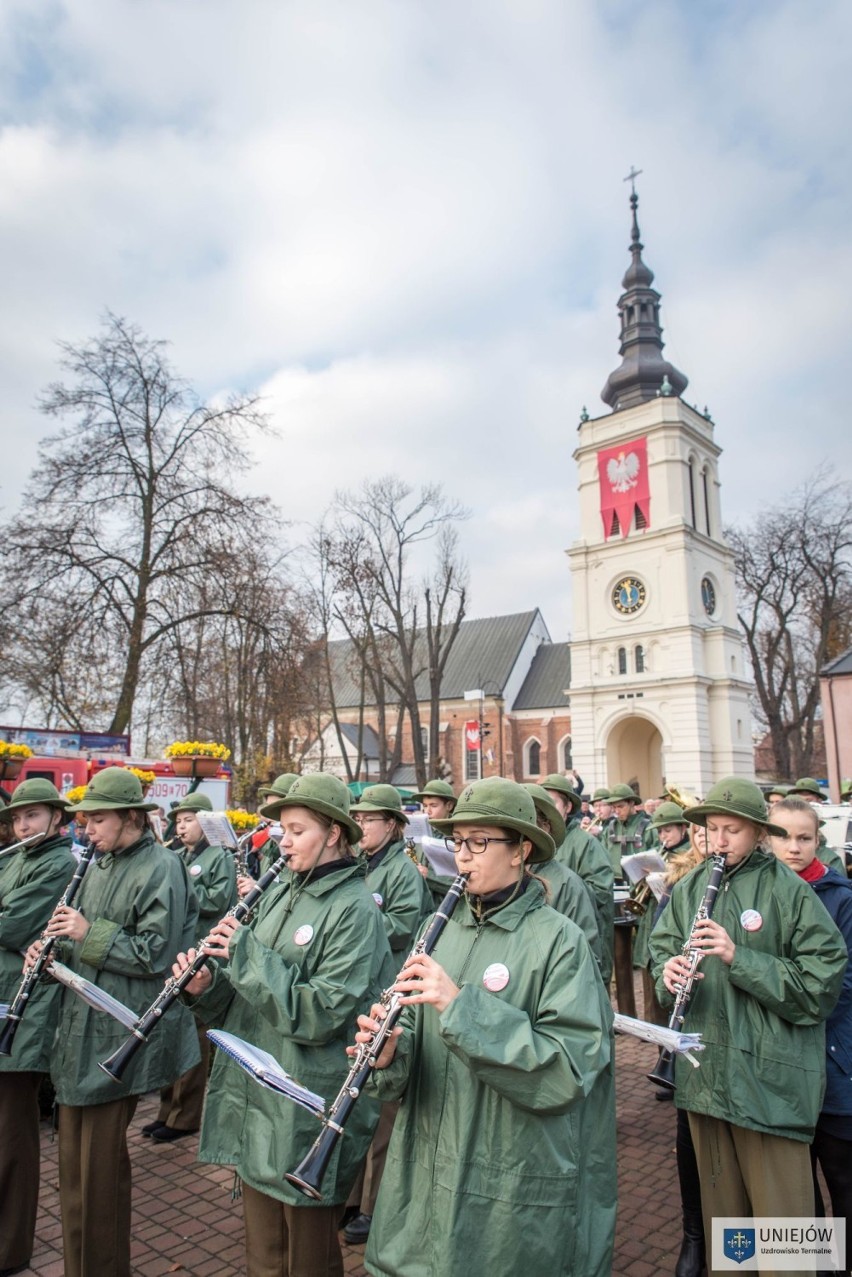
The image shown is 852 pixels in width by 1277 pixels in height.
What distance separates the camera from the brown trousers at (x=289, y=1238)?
3.04 m

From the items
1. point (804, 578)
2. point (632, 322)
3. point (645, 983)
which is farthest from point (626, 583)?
point (645, 983)

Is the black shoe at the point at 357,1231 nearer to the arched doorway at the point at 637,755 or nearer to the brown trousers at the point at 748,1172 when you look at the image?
the brown trousers at the point at 748,1172

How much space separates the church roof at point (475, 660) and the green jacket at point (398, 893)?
46067 mm

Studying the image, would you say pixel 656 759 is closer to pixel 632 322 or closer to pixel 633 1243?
pixel 632 322

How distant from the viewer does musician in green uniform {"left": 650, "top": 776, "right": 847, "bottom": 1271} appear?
3354 mm

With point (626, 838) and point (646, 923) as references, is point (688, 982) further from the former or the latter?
point (626, 838)

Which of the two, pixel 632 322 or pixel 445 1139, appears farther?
pixel 632 322

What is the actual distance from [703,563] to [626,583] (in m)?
4.05

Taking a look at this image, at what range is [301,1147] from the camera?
119 inches

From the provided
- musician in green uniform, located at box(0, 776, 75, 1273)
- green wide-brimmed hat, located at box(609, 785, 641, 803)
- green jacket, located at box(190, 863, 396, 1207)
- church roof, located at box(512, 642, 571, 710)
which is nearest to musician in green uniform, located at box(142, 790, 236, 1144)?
musician in green uniform, located at box(0, 776, 75, 1273)

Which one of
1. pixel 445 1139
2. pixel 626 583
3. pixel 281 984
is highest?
pixel 626 583

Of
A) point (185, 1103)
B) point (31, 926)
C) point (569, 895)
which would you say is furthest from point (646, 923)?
point (31, 926)

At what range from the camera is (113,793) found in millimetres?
4145

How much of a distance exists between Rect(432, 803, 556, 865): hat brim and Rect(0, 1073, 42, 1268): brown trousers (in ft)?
10.4
